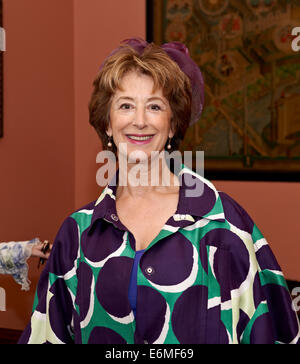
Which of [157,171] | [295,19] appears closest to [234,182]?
[295,19]

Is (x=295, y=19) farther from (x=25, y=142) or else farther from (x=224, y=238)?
(x=224, y=238)

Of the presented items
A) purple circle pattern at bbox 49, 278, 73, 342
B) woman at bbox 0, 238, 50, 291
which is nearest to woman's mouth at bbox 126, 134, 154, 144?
purple circle pattern at bbox 49, 278, 73, 342

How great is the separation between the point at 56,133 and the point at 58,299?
1958mm

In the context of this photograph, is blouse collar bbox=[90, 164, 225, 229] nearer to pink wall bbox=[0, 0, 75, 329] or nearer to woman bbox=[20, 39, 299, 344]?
woman bbox=[20, 39, 299, 344]

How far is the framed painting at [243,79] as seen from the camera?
9.59ft

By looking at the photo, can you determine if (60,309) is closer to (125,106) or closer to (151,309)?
(151,309)

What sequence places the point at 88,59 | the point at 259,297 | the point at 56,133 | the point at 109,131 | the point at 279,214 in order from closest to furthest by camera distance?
1. the point at 259,297
2. the point at 109,131
3. the point at 279,214
4. the point at 56,133
5. the point at 88,59

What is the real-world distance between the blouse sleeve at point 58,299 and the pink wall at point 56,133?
1365 mm

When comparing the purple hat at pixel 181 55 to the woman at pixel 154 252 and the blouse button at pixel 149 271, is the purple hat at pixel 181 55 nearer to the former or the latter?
the woman at pixel 154 252

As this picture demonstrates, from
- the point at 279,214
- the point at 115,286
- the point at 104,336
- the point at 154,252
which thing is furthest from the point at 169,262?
the point at 279,214

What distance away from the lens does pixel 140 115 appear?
4.66 feet

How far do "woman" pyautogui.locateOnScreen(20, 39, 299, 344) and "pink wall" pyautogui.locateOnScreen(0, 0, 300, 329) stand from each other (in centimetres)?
140
